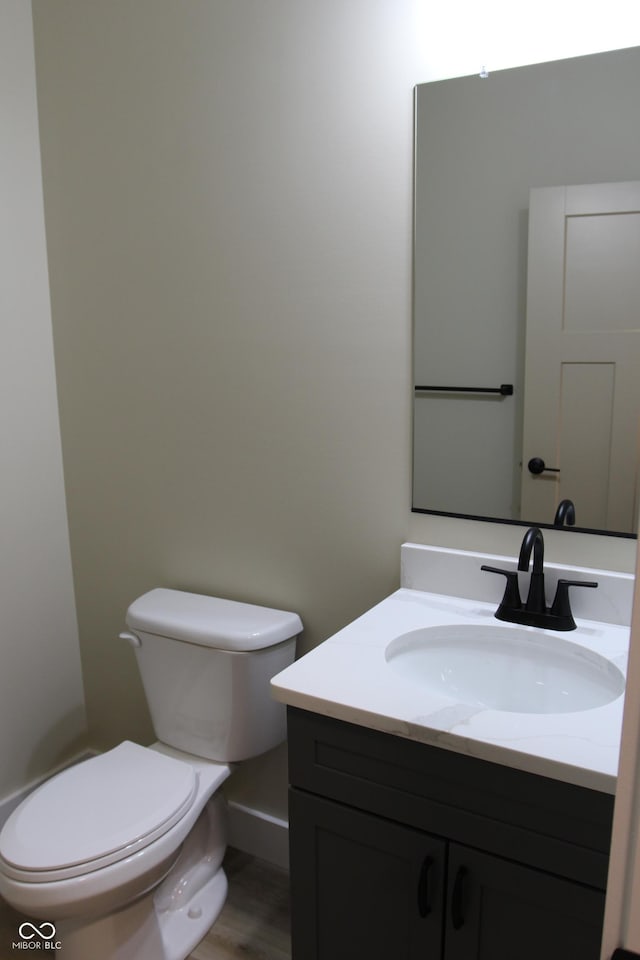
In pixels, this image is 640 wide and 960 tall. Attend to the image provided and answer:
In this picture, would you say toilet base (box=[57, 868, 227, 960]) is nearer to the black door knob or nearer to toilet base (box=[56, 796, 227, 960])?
toilet base (box=[56, 796, 227, 960])

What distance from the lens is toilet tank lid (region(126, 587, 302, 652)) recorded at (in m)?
1.75

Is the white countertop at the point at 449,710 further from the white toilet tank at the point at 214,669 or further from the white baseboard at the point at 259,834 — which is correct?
the white baseboard at the point at 259,834

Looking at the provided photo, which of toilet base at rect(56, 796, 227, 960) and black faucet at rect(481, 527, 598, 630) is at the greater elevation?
black faucet at rect(481, 527, 598, 630)

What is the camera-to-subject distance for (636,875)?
1.52 feet

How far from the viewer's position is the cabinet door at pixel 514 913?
106 centimetres

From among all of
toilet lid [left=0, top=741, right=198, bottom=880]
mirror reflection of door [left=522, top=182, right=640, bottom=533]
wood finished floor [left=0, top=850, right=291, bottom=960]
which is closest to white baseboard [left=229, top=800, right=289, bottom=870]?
wood finished floor [left=0, top=850, right=291, bottom=960]

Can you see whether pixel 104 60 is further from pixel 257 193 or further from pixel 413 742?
pixel 413 742

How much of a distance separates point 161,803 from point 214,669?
318 mm

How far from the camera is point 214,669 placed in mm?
1781

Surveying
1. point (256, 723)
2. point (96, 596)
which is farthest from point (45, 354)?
point (256, 723)

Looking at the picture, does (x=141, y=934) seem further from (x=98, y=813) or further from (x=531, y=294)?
(x=531, y=294)

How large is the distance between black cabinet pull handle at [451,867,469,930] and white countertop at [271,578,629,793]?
215 mm

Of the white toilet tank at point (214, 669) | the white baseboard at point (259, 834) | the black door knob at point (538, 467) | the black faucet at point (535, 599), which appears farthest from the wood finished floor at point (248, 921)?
the black door knob at point (538, 467)

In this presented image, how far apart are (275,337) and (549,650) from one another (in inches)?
37.8
